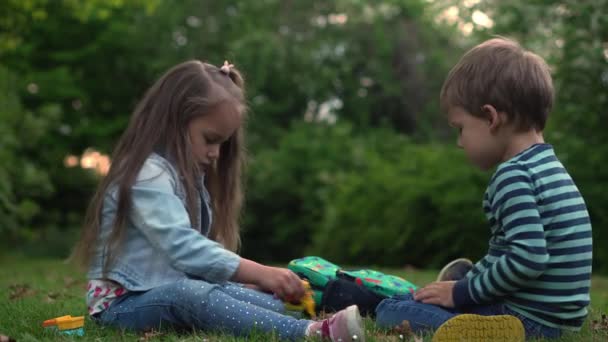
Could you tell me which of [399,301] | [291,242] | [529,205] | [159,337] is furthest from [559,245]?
[291,242]

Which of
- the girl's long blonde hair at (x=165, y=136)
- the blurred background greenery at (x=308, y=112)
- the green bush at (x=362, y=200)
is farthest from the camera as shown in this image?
the green bush at (x=362, y=200)

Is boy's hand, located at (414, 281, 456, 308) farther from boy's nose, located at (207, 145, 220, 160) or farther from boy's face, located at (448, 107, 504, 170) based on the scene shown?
boy's nose, located at (207, 145, 220, 160)

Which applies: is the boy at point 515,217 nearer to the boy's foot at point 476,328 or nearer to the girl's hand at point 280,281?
the boy's foot at point 476,328

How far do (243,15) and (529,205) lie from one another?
1642 cm

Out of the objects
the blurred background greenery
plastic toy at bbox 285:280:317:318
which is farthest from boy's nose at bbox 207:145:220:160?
the blurred background greenery

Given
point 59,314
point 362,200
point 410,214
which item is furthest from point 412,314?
point 362,200

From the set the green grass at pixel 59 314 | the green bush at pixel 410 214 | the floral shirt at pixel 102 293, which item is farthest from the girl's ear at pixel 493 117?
the green bush at pixel 410 214

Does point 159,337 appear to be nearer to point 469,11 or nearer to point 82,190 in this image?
point 469,11

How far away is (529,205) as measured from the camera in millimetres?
3295

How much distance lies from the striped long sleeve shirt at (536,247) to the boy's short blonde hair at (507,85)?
0.15m

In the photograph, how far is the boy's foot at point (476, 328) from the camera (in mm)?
3164

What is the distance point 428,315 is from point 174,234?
1.08 m

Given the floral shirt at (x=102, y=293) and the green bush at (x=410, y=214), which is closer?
the floral shirt at (x=102, y=293)

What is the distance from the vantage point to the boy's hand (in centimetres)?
354
